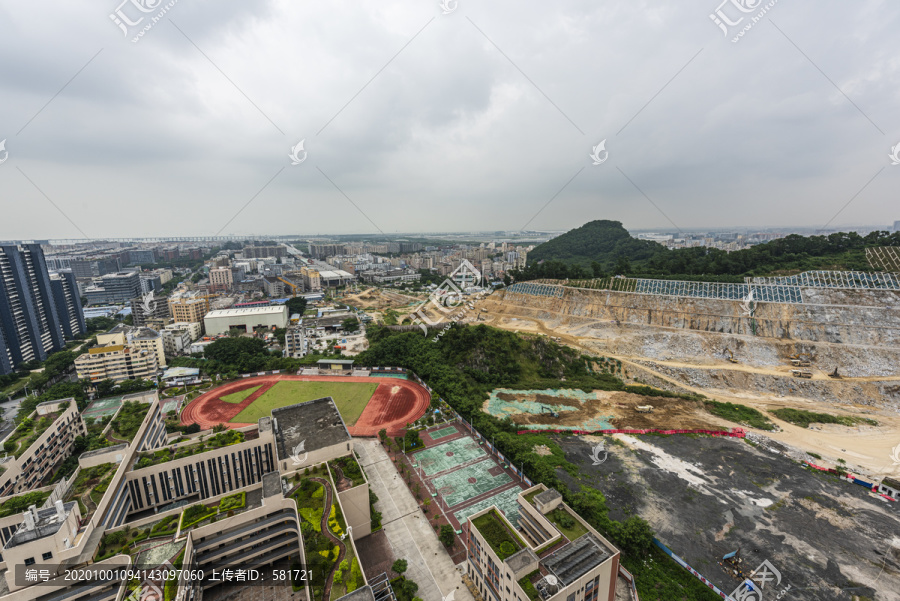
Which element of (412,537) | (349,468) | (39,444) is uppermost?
(39,444)

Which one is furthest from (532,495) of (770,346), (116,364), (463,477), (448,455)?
(116,364)

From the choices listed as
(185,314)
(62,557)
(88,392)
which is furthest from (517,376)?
(185,314)

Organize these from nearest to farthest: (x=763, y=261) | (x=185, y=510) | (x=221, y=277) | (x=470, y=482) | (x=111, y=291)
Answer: (x=185, y=510) < (x=470, y=482) < (x=763, y=261) < (x=111, y=291) < (x=221, y=277)

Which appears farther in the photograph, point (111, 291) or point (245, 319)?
point (111, 291)

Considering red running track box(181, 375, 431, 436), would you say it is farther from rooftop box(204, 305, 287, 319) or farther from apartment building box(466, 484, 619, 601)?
rooftop box(204, 305, 287, 319)

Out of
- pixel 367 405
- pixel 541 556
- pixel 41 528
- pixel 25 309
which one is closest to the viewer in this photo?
pixel 41 528

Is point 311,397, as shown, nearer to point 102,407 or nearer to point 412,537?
point 102,407
